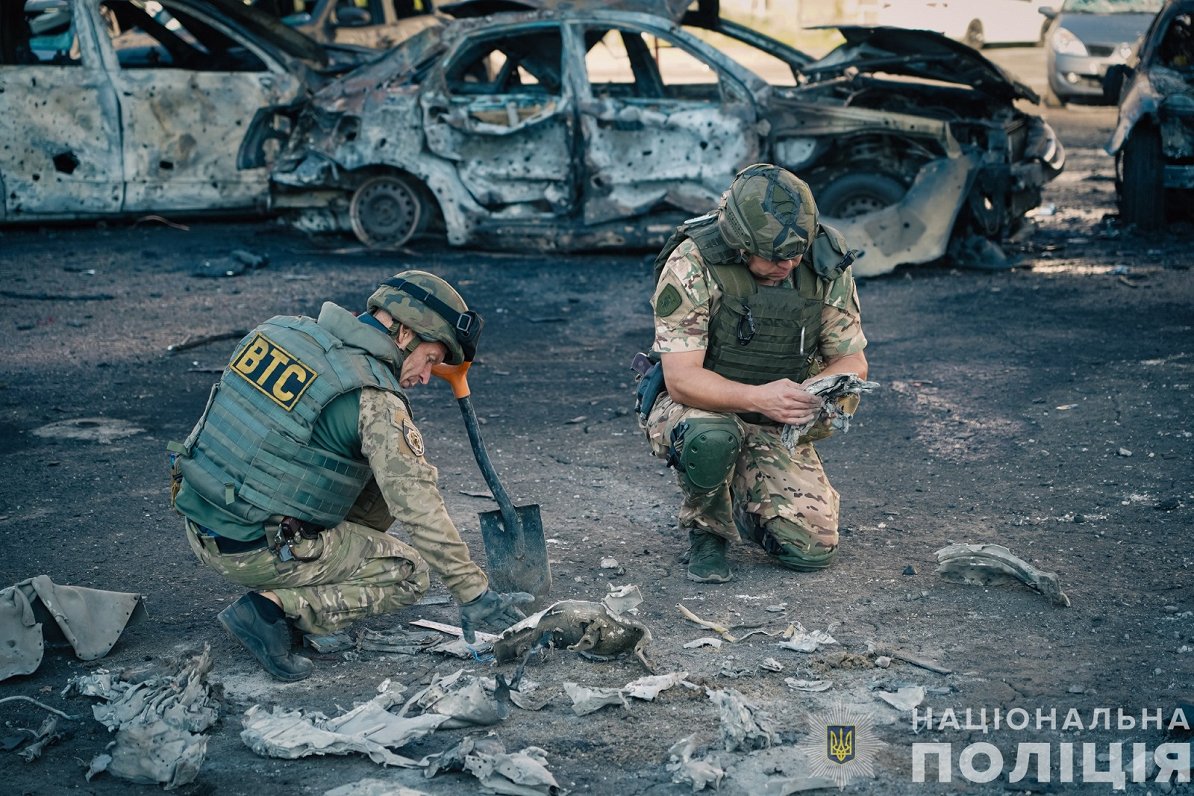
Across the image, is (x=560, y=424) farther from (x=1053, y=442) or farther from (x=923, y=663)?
(x=923, y=663)

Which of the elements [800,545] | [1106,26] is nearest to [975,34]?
[1106,26]

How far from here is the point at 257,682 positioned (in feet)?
13.0

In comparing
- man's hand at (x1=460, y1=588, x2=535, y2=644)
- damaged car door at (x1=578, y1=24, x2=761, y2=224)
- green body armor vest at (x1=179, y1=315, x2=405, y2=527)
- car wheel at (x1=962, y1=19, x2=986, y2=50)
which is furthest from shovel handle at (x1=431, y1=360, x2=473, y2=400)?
car wheel at (x1=962, y1=19, x2=986, y2=50)

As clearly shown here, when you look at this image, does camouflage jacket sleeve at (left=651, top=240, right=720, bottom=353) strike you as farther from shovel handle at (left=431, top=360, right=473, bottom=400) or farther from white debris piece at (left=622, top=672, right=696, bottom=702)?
white debris piece at (left=622, top=672, right=696, bottom=702)

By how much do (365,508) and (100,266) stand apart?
19.8 ft

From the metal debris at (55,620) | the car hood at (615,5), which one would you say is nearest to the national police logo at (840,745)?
the metal debris at (55,620)

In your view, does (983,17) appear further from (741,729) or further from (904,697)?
(741,729)

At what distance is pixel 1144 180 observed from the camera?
9984 mm

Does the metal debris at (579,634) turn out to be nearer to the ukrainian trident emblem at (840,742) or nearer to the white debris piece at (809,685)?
the white debris piece at (809,685)

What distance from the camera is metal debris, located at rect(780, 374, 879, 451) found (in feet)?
14.6

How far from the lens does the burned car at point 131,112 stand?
994cm

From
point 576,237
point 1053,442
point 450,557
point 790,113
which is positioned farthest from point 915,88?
point 450,557

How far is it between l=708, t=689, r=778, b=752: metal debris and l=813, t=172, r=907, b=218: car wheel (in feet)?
19.7

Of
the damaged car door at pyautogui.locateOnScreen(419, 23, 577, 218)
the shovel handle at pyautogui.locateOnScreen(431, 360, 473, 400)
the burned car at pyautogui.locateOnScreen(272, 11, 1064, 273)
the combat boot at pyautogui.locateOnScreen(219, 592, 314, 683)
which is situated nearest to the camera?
the combat boot at pyautogui.locateOnScreen(219, 592, 314, 683)
